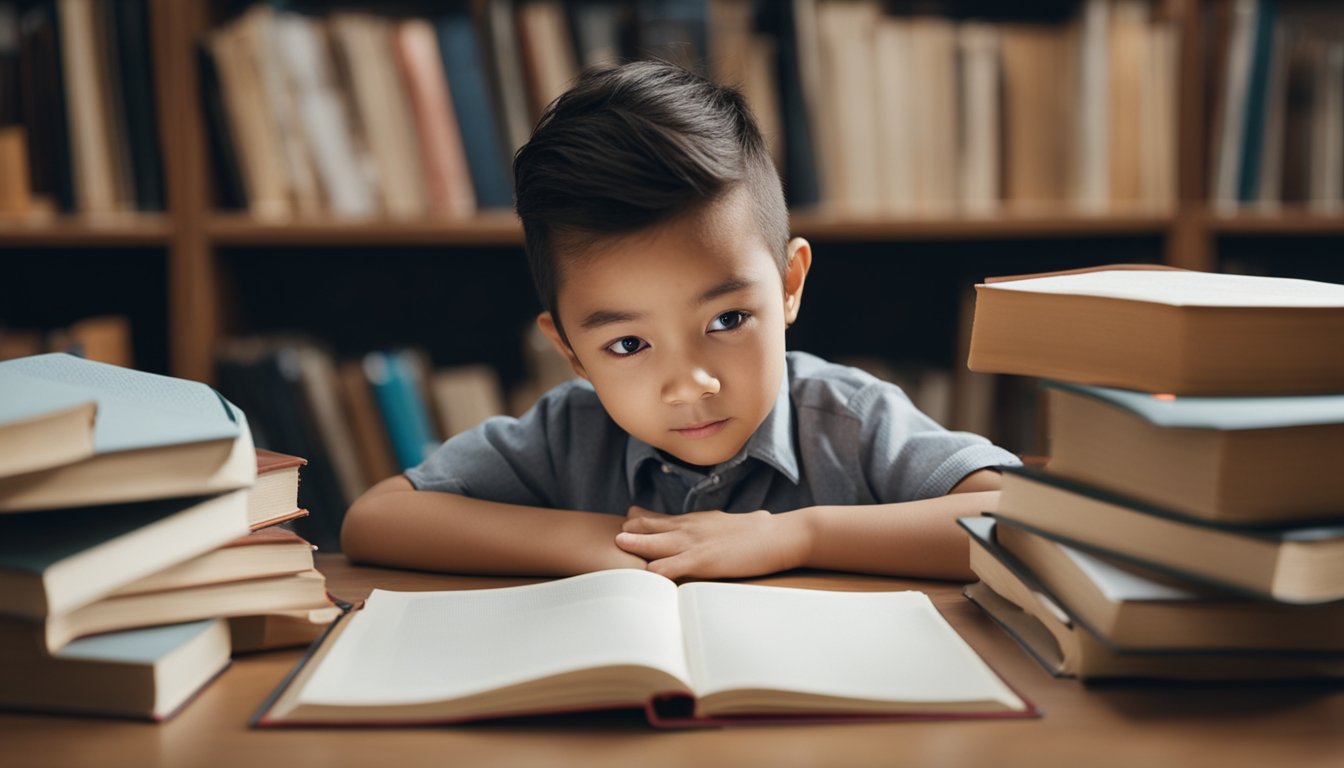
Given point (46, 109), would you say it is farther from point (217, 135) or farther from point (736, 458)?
point (736, 458)

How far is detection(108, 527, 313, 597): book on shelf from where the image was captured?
1.85 feet

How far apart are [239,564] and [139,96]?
4.61 ft

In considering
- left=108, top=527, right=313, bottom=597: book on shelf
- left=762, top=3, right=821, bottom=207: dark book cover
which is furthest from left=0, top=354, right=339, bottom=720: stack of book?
left=762, top=3, right=821, bottom=207: dark book cover

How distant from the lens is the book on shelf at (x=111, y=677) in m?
0.52

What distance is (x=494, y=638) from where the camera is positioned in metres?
0.59

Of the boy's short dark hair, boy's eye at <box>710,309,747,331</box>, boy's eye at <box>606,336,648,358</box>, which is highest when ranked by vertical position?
the boy's short dark hair

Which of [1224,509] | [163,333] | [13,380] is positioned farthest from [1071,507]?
[163,333]

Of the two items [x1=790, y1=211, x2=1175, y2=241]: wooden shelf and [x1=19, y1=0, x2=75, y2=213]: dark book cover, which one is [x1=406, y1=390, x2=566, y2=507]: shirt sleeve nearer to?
[x1=790, y1=211, x2=1175, y2=241]: wooden shelf

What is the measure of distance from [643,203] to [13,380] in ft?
1.43

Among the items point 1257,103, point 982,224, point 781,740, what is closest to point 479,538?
point 781,740

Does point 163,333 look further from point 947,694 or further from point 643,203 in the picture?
point 947,694

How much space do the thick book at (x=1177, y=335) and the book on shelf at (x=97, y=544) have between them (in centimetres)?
44

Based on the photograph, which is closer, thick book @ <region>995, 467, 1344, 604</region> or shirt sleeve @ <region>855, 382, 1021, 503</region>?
thick book @ <region>995, 467, 1344, 604</region>

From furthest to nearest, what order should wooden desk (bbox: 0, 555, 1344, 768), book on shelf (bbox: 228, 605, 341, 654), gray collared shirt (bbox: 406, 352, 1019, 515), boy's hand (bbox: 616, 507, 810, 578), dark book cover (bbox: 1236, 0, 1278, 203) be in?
1. dark book cover (bbox: 1236, 0, 1278, 203)
2. gray collared shirt (bbox: 406, 352, 1019, 515)
3. boy's hand (bbox: 616, 507, 810, 578)
4. book on shelf (bbox: 228, 605, 341, 654)
5. wooden desk (bbox: 0, 555, 1344, 768)
